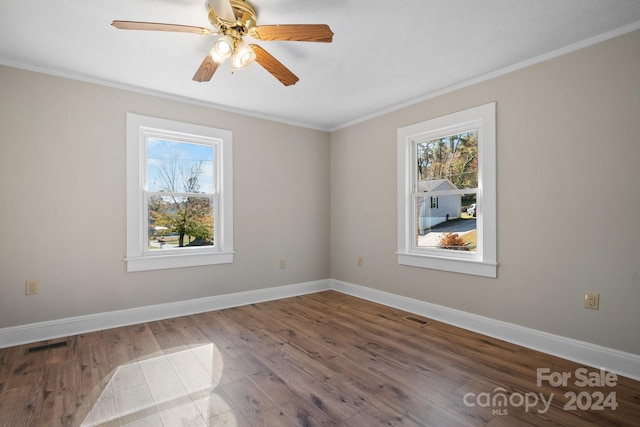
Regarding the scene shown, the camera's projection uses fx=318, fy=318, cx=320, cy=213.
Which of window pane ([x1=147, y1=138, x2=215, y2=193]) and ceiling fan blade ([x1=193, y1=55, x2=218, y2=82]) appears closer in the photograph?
ceiling fan blade ([x1=193, y1=55, x2=218, y2=82])

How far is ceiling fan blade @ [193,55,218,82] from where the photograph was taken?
2.33 metres

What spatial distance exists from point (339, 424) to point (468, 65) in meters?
3.01

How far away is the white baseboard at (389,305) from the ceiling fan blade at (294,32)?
2865 millimetres

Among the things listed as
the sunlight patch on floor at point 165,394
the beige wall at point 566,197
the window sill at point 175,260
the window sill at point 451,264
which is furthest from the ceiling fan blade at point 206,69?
the window sill at point 451,264

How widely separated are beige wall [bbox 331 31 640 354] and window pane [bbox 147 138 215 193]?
277 centimetres

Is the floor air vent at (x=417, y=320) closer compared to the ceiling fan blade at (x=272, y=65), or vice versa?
the ceiling fan blade at (x=272, y=65)

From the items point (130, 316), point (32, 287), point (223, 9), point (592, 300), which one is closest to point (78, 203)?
point (32, 287)

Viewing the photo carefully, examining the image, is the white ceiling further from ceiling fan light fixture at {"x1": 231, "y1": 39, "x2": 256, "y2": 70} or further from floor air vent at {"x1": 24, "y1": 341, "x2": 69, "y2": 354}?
floor air vent at {"x1": 24, "y1": 341, "x2": 69, "y2": 354}

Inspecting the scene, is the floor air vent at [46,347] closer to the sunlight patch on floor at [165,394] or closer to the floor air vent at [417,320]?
the sunlight patch on floor at [165,394]

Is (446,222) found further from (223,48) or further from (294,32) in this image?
(223,48)

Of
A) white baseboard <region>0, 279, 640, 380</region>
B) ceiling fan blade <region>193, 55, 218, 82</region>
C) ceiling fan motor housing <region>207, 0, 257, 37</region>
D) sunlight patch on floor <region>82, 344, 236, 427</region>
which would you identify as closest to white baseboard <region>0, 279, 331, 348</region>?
white baseboard <region>0, 279, 640, 380</region>

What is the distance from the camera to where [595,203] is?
2.44 m

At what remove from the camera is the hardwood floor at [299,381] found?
5.99 ft

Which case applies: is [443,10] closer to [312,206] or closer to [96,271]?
[312,206]
